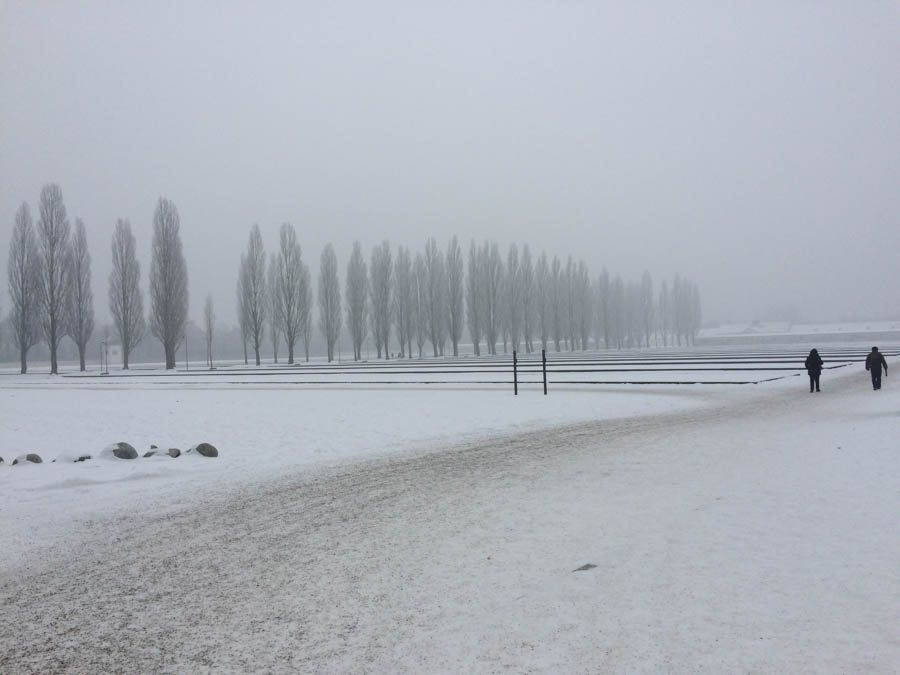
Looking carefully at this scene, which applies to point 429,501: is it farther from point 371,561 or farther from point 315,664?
point 315,664

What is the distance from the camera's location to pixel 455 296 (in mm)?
65250

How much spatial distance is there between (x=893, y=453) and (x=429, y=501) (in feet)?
21.4

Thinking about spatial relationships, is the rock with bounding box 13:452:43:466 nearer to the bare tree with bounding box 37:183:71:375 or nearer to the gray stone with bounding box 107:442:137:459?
the gray stone with bounding box 107:442:137:459

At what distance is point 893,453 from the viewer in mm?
8617

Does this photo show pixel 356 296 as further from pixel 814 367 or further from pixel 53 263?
pixel 814 367

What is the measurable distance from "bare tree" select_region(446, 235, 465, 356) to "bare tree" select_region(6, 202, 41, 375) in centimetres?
3558

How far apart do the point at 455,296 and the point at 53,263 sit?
35.2 metres

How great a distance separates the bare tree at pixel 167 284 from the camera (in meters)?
49.1

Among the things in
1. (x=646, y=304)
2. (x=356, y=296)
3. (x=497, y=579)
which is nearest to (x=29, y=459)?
(x=497, y=579)

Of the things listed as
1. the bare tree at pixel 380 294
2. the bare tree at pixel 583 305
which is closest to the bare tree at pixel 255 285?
the bare tree at pixel 380 294

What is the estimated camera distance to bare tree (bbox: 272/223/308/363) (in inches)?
2231

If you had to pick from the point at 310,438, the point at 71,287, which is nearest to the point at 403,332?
the point at 71,287

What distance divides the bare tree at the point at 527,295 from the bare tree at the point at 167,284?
33.9 meters

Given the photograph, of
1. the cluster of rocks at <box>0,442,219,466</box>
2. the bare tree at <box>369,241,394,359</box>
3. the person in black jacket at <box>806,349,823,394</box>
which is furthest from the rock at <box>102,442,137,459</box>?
the bare tree at <box>369,241,394,359</box>
